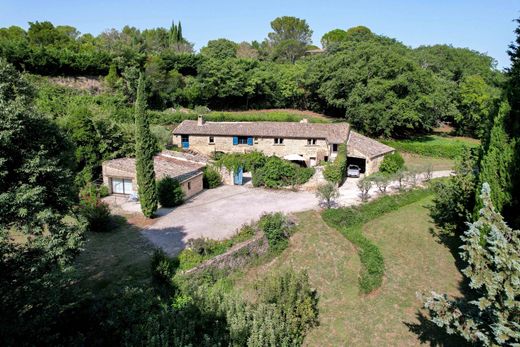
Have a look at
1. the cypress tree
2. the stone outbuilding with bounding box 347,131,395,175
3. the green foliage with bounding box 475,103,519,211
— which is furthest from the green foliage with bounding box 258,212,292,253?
the stone outbuilding with bounding box 347,131,395,175

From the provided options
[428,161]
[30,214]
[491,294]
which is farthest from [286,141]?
[30,214]

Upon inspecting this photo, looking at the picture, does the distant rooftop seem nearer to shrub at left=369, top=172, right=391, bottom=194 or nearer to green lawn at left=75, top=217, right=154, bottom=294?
shrub at left=369, top=172, right=391, bottom=194

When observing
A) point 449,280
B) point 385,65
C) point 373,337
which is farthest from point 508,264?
point 385,65

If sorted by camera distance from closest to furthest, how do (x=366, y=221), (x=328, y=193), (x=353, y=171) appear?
1. (x=366, y=221)
2. (x=328, y=193)
3. (x=353, y=171)

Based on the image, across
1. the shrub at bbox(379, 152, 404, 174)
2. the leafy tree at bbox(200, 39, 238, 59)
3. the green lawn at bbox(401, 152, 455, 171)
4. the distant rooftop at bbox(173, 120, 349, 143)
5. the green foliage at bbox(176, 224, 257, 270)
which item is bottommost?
the green foliage at bbox(176, 224, 257, 270)

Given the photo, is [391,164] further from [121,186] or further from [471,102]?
[471,102]

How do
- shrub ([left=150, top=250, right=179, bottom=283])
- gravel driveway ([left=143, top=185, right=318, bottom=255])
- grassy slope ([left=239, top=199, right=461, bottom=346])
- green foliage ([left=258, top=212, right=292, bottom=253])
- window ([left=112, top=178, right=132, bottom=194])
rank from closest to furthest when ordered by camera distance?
grassy slope ([left=239, top=199, right=461, bottom=346]), shrub ([left=150, top=250, right=179, bottom=283]), green foliage ([left=258, top=212, right=292, bottom=253]), gravel driveway ([left=143, top=185, right=318, bottom=255]), window ([left=112, top=178, right=132, bottom=194])
